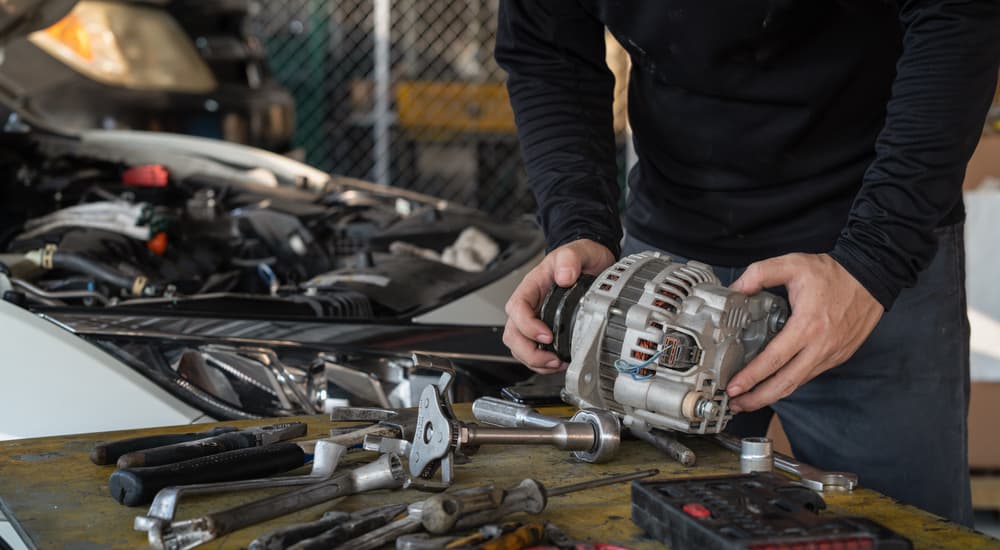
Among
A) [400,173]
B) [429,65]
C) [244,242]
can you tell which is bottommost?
[244,242]

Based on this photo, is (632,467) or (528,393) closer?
(632,467)

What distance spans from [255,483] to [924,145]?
2.11 ft

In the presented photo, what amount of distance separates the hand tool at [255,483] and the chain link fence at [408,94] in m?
4.43

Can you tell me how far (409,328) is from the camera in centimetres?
144

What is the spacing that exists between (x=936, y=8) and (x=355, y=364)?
0.79m

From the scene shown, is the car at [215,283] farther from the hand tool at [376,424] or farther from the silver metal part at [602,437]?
the silver metal part at [602,437]

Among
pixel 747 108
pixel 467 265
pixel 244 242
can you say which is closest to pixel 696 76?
pixel 747 108

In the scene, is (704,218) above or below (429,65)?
below

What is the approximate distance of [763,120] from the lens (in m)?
1.15

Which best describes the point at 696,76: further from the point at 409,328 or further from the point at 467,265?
the point at 467,265

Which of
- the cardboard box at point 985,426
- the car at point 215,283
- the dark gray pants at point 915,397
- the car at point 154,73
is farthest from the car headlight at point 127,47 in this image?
the cardboard box at point 985,426

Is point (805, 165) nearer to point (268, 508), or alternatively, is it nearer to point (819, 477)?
point (819, 477)

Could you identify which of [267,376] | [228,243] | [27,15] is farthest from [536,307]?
[27,15]

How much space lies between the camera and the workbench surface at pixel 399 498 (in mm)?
751
